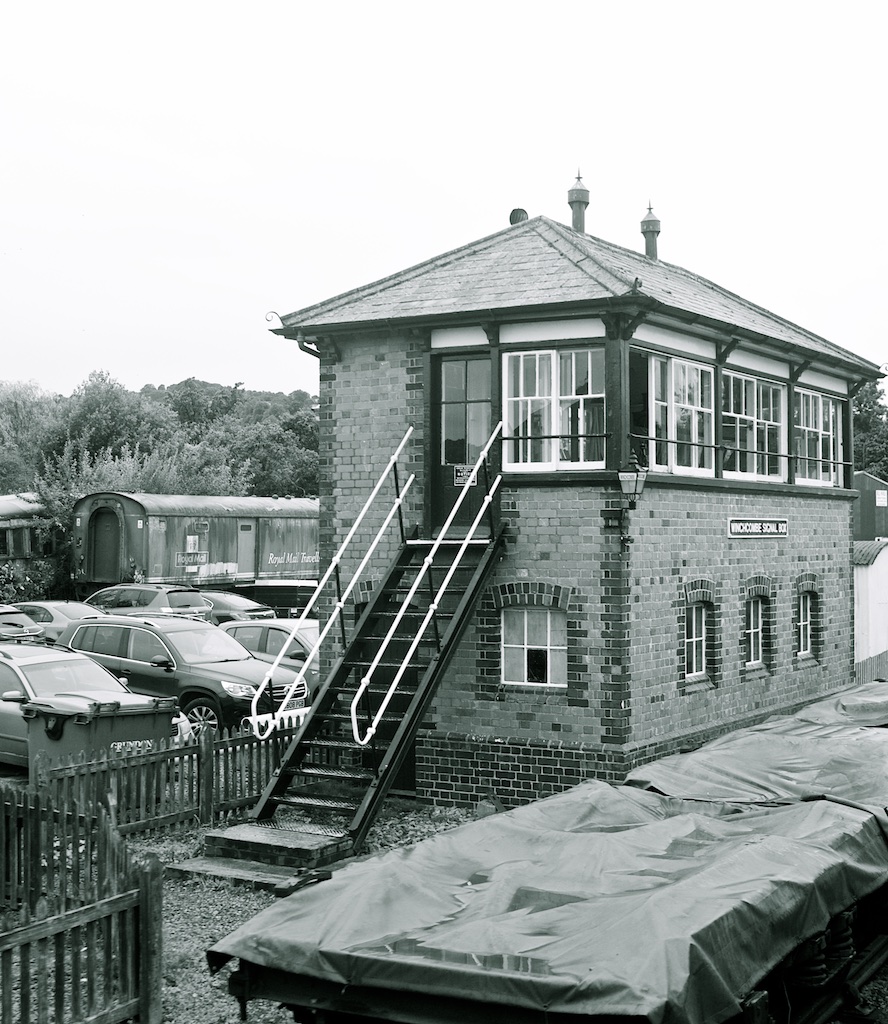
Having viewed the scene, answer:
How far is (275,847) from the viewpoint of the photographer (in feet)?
36.8

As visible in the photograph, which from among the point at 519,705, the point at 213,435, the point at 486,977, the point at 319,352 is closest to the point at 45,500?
the point at 213,435

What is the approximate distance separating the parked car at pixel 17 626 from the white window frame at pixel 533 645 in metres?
11.3

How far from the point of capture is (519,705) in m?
13.9

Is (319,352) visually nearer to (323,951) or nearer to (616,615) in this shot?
(616,615)

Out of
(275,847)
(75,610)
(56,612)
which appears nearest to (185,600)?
(75,610)

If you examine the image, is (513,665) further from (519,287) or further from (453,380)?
(519,287)

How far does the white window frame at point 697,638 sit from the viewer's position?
1524 cm

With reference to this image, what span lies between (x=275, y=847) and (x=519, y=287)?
23.0 feet

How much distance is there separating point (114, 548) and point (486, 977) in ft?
93.3

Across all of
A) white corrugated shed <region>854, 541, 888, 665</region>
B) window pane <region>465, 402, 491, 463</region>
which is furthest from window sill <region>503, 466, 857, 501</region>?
white corrugated shed <region>854, 541, 888, 665</region>

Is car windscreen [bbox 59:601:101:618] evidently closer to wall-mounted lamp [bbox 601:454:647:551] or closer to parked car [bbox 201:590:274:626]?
parked car [bbox 201:590:274:626]

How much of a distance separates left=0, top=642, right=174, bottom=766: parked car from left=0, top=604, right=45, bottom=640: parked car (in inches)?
273

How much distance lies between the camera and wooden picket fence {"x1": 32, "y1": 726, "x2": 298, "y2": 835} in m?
11.3

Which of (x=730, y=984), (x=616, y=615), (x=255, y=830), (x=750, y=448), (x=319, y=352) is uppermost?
(x=319, y=352)
